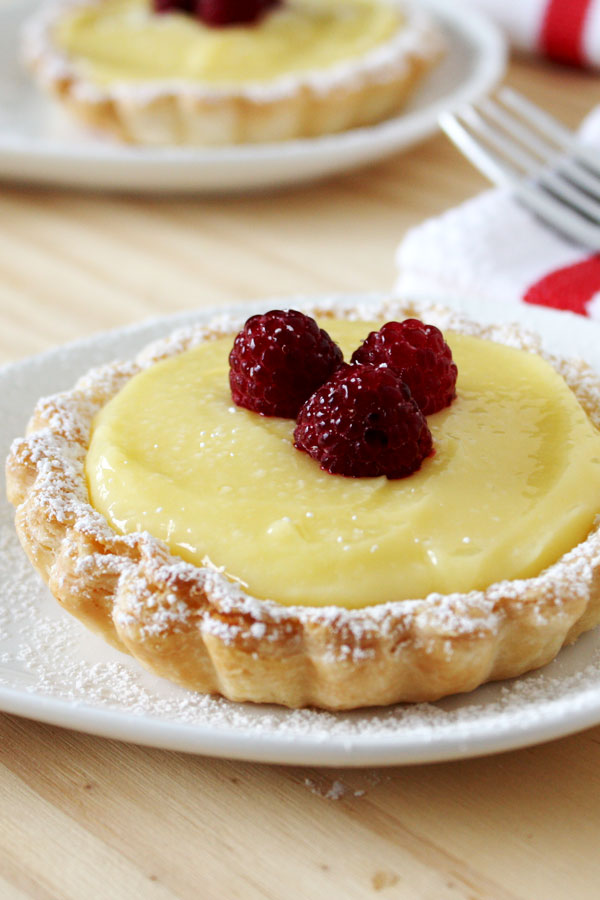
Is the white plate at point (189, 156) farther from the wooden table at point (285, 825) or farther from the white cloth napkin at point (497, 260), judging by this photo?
the wooden table at point (285, 825)

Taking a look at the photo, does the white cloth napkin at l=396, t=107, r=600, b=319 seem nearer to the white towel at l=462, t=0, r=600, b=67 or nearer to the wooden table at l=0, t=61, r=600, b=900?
the wooden table at l=0, t=61, r=600, b=900

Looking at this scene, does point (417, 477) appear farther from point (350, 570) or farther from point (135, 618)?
point (135, 618)

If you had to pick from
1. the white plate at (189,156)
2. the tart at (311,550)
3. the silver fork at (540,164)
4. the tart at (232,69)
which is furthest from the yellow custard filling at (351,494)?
the tart at (232,69)

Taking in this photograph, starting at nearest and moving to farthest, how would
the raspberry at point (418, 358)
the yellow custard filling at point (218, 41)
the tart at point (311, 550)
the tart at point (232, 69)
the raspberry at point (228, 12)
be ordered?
the tart at point (311, 550) < the raspberry at point (418, 358) < the tart at point (232, 69) < the yellow custard filling at point (218, 41) < the raspberry at point (228, 12)

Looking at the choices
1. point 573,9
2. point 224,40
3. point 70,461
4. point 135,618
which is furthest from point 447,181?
point 135,618

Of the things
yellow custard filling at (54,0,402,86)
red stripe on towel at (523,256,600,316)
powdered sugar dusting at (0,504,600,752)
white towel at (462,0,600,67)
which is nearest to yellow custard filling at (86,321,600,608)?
powdered sugar dusting at (0,504,600,752)
